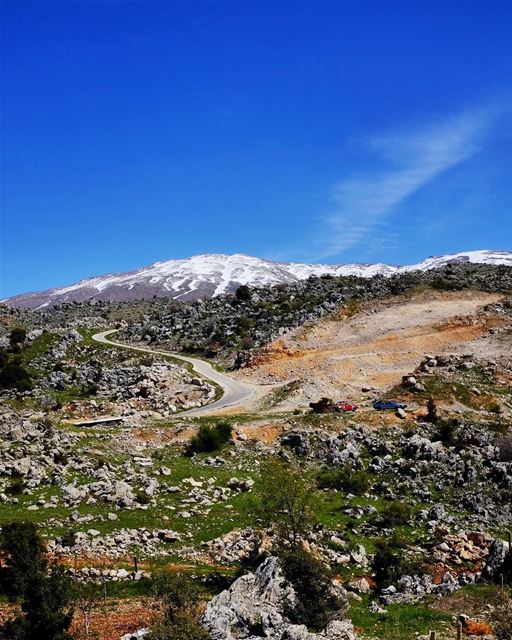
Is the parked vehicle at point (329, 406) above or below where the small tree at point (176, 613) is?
above

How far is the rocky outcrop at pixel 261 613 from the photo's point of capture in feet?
52.5

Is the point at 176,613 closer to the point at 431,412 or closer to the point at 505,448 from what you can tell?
the point at 505,448

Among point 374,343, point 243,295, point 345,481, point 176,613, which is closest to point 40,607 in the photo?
point 176,613

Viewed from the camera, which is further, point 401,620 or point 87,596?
point 87,596

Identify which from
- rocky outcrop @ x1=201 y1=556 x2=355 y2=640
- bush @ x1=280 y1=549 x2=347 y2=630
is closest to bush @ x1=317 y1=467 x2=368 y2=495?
bush @ x1=280 y1=549 x2=347 y2=630

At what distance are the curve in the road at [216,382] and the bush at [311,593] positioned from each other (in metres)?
33.1

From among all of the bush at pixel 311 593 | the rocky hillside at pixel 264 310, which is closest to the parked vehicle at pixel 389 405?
the rocky hillside at pixel 264 310

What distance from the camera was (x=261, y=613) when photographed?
17.8 m

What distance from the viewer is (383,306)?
248ft

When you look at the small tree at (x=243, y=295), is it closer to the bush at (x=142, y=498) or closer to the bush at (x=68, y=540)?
the bush at (x=142, y=498)

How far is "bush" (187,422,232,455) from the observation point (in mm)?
40656

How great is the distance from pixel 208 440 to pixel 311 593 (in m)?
23.0

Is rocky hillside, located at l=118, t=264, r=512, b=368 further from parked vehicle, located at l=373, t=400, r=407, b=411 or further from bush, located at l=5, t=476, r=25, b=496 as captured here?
bush, located at l=5, t=476, r=25, b=496

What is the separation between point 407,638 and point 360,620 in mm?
2282
